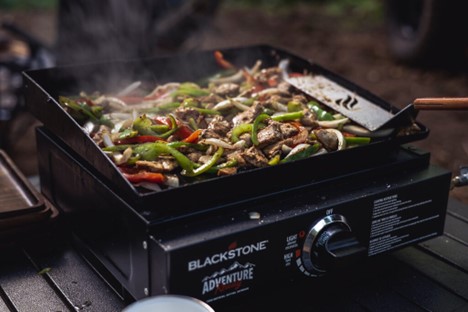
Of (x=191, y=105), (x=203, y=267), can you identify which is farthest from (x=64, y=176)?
(x=203, y=267)

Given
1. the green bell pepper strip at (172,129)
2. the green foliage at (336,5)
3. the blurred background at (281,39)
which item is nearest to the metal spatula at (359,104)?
the green bell pepper strip at (172,129)

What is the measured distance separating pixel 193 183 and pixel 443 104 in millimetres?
700

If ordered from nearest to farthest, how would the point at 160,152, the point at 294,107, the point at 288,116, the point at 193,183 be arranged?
the point at 193,183 → the point at 160,152 → the point at 288,116 → the point at 294,107

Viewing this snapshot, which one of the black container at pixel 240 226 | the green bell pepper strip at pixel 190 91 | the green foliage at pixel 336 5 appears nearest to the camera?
the black container at pixel 240 226

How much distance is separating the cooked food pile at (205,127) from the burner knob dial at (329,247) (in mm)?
222

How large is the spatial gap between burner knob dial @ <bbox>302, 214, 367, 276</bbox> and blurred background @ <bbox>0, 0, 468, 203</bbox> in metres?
2.79

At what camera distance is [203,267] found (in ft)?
4.71

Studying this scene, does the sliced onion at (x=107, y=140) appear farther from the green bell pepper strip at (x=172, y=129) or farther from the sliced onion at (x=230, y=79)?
the sliced onion at (x=230, y=79)

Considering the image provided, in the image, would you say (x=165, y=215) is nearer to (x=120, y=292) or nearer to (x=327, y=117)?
(x=120, y=292)

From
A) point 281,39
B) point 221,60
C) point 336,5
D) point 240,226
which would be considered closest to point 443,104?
point 240,226

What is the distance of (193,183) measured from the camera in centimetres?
148

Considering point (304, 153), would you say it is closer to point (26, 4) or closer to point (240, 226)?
point (240, 226)

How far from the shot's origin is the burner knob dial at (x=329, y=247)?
5.24 feet

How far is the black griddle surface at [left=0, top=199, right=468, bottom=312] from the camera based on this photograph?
1633 mm
